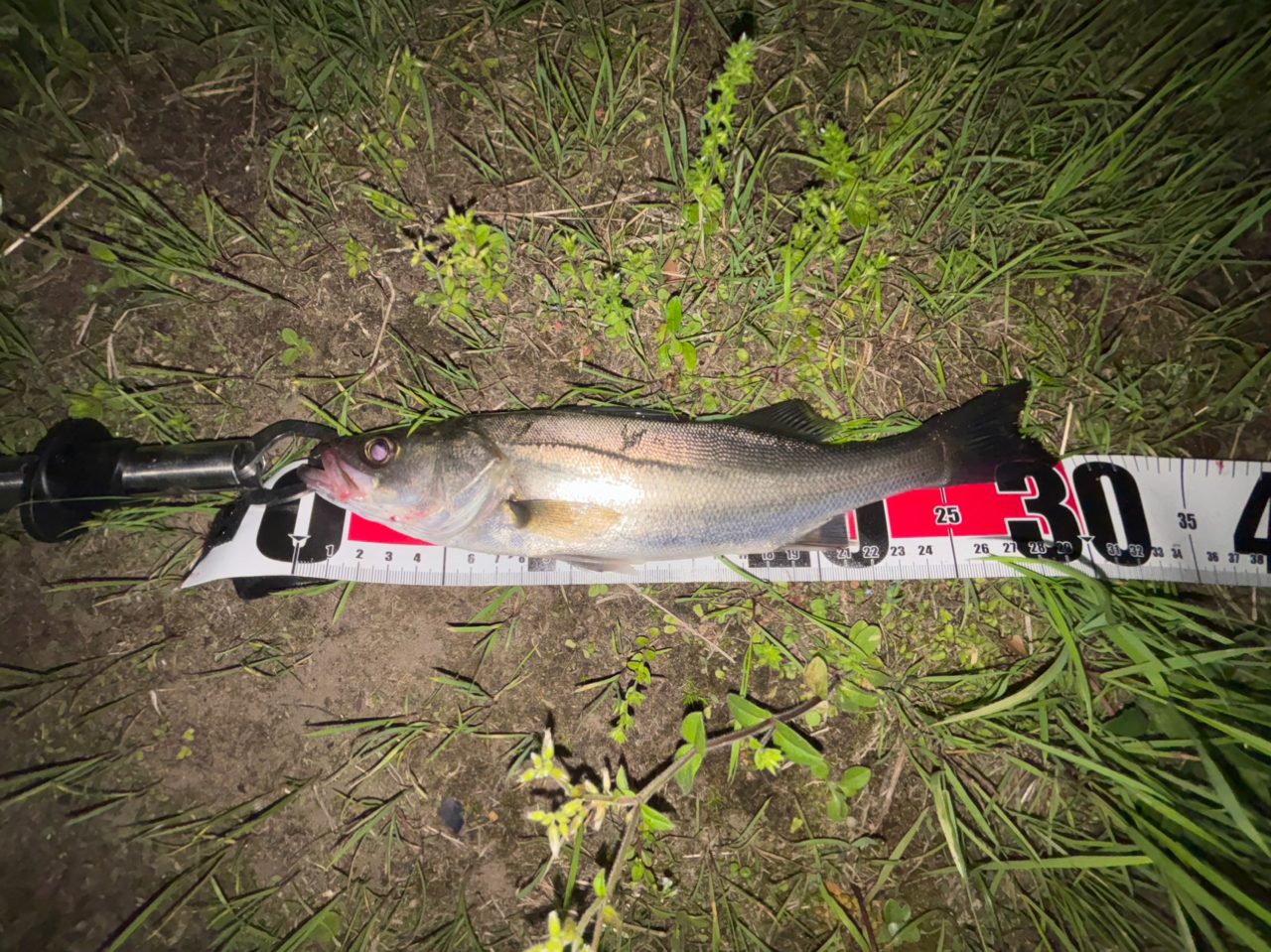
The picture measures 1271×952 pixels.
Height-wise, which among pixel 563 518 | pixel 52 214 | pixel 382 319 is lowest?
pixel 563 518

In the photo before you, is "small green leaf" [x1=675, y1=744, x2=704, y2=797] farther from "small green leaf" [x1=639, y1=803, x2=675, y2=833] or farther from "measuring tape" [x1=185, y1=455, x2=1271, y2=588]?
"measuring tape" [x1=185, y1=455, x2=1271, y2=588]

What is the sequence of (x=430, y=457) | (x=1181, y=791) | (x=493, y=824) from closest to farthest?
(x=1181, y=791) → (x=430, y=457) → (x=493, y=824)

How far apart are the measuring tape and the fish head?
35 cm

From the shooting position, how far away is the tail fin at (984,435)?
2.61m

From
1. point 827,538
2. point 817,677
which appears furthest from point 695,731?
point 827,538

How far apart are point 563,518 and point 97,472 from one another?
2102 millimetres

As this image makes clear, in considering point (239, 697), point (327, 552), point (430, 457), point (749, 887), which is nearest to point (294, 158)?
point (430, 457)

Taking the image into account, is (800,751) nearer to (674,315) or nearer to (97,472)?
(674,315)

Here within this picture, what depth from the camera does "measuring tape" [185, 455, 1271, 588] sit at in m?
2.67

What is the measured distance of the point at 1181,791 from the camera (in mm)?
2330

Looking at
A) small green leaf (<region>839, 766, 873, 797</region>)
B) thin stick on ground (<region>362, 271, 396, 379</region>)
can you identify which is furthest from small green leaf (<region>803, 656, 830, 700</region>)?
thin stick on ground (<region>362, 271, 396, 379</region>)

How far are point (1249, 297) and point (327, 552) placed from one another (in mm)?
4959

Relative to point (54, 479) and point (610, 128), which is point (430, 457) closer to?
point (54, 479)

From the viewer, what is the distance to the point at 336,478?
2.41 m
